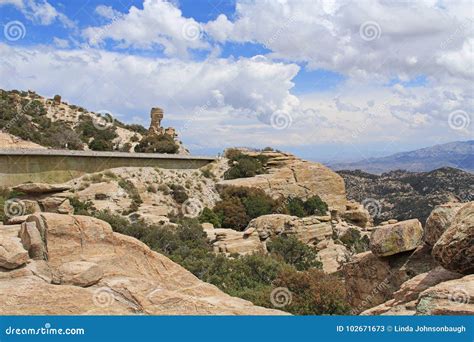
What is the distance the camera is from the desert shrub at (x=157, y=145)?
44781 mm

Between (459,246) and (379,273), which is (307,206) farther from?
(459,246)

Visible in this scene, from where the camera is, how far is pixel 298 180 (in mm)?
42906

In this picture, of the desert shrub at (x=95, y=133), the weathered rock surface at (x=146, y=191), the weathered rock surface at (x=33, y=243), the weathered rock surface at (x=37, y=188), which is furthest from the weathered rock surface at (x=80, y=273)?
the desert shrub at (x=95, y=133)

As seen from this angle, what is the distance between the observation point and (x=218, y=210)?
35406mm

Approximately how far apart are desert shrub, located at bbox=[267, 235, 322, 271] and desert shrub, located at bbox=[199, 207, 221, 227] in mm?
5200

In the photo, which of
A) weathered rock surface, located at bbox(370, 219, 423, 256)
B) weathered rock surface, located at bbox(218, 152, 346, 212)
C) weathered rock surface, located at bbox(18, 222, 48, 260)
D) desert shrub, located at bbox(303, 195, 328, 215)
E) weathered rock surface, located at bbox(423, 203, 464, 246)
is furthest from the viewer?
weathered rock surface, located at bbox(218, 152, 346, 212)

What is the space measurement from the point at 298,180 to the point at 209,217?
12034 millimetres

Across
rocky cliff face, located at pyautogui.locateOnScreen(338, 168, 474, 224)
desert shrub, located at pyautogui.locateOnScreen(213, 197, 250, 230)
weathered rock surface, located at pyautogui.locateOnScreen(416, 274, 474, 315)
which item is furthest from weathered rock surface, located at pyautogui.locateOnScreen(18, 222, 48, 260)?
rocky cliff face, located at pyautogui.locateOnScreen(338, 168, 474, 224)

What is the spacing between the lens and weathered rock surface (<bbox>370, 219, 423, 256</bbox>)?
12672 mm

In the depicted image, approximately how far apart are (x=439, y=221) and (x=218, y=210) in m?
24.9

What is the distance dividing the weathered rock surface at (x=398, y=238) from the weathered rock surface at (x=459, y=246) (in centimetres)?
300

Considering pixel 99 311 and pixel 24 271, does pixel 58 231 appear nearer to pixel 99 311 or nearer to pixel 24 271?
pixel 24 271

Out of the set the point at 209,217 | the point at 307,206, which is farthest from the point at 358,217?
the point at 209,217

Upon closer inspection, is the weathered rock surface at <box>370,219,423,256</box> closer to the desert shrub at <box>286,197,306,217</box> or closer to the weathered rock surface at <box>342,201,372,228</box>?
the desert shrub at <box>286,197,306,217</box>
